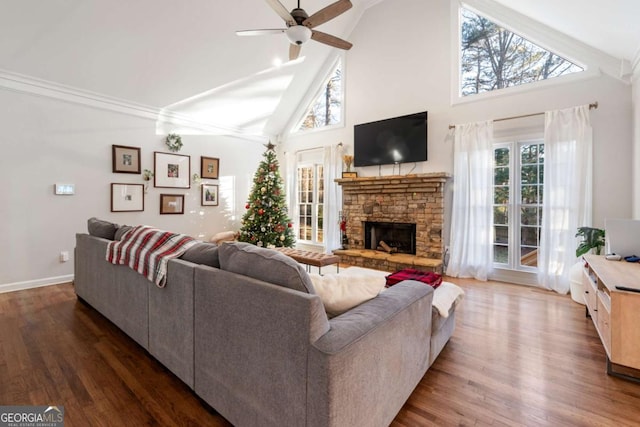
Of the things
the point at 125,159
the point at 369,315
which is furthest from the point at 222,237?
the point at 369,315

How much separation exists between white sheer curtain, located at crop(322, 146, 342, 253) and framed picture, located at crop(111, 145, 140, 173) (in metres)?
3.48

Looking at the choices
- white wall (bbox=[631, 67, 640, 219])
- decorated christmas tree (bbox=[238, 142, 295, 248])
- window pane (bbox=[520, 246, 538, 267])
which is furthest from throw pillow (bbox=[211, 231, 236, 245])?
white wall (bbox=[631, 67, 640, 219])

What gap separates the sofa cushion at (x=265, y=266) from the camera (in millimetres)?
1354

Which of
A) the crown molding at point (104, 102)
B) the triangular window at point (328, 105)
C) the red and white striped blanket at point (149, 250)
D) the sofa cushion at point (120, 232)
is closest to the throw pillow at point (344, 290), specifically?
the red and white striped blanket at point (149, 250)

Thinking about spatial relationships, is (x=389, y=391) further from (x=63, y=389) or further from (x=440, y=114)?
(x=440, y=114)

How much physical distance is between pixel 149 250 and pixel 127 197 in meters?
3.51

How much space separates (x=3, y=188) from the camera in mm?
3896

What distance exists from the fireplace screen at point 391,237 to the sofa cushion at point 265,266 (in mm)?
4221

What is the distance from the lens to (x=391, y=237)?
5.66 meters

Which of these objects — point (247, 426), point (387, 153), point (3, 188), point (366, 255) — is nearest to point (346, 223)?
point (366, 255)

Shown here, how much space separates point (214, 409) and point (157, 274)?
90 cm

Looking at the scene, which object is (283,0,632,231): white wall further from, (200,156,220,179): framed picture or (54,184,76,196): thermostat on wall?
(54,184,76,196): thermostat on wall

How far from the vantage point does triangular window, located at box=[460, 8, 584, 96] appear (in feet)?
13.9

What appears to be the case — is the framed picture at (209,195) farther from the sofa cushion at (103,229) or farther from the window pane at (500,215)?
the window pane at (500,215)
